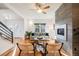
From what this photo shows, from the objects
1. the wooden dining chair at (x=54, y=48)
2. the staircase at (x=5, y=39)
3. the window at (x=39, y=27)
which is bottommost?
the wooden dining chair at (x=54, y=48)

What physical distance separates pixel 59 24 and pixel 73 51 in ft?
1.67

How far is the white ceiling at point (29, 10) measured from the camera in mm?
2266

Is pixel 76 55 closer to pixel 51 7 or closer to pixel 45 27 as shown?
pixel 45 27

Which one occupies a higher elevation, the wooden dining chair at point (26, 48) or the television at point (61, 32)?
the television at point (61, 32)

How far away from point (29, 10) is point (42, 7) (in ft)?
0.74

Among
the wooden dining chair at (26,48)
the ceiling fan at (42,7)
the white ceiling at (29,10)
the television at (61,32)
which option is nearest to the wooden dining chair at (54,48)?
the television at (61,32)

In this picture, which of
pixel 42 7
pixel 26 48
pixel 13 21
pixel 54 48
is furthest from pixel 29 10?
pixel 54 48

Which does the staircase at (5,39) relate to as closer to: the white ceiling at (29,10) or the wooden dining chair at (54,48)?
the white ceiling at (29,10)

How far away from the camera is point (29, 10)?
2.31m

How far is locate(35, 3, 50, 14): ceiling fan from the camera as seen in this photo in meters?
2.27

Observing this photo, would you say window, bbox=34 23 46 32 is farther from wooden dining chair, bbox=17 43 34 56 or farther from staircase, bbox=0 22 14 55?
staircase, bbox=0 22 14 55

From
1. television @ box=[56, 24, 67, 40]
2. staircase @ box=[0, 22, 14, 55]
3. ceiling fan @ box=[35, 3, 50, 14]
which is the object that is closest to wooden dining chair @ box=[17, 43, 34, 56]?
staircase @ box=[0, 22, 14, 55]

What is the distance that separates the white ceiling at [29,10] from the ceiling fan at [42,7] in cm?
5

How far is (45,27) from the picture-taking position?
2.37 m
